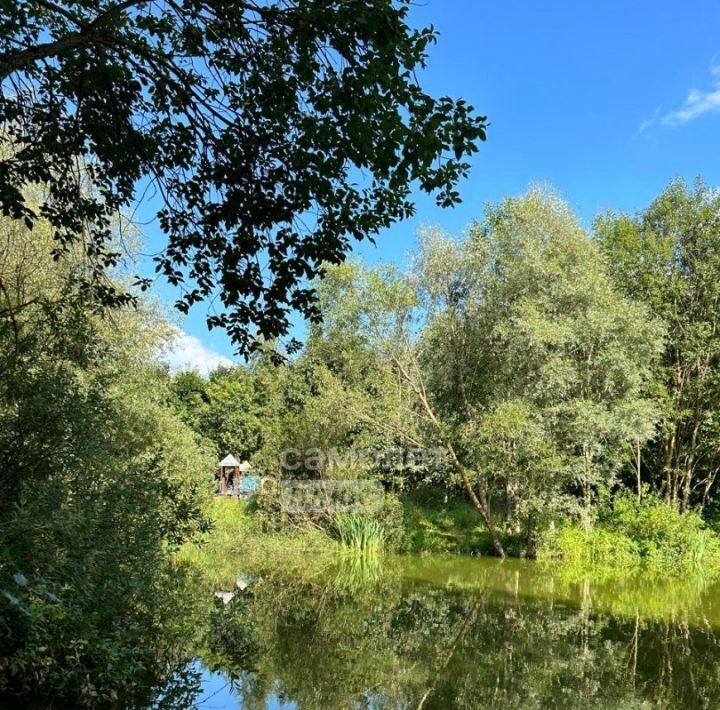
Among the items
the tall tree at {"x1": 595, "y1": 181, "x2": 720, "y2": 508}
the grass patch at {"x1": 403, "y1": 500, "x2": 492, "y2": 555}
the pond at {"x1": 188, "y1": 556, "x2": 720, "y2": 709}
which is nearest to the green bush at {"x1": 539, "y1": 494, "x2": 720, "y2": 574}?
the pond at {"x1": 188, "y1": 556, "x2": 720, "y2": 709}

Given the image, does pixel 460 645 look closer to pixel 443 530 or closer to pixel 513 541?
pixel 513 541

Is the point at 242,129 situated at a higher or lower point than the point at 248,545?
higher

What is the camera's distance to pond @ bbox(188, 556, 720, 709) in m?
6.04

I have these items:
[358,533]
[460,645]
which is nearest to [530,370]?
[358,533]

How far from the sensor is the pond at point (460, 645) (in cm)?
604

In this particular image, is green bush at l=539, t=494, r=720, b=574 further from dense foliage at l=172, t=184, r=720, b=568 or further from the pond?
the pond

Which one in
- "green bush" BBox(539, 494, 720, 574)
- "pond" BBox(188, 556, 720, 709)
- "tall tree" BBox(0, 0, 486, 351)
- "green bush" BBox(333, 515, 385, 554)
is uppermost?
"tall tree" BBox(0, 0, 486, 351)

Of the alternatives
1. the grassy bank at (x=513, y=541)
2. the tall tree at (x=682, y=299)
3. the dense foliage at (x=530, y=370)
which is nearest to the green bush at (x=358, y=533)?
the grassy bank at (x=513, y=541)

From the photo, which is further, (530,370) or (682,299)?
(682,299)

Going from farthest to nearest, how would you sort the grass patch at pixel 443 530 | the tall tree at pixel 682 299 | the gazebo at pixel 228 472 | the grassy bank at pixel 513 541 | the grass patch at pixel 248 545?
the gazebo at pixel 228 472
the tall tree at pixel 682 299
the grass patch at pixel 443 530
the grassy bank at pixel 513 541
the grass patch at pixel 248 545

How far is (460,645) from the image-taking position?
25.4 feet

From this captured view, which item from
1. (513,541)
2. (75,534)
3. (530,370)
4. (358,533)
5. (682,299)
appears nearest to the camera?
(75,534)

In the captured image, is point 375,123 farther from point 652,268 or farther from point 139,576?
point 652,268

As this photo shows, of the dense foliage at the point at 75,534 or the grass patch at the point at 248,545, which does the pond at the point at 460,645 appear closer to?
the dense foliage at the point at 75,534
